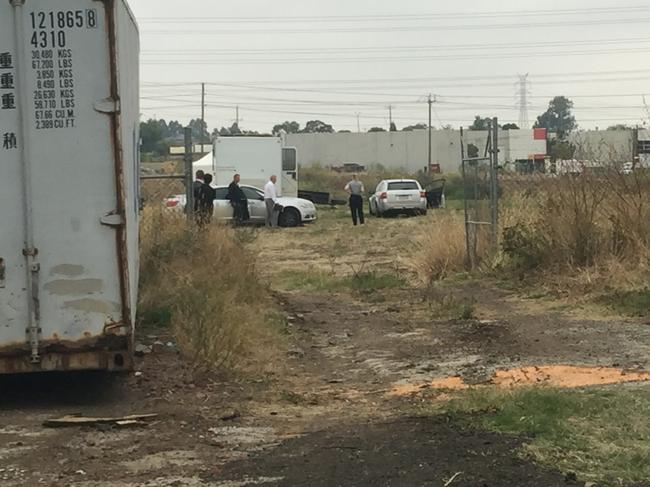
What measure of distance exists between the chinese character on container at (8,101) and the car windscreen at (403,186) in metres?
28.1

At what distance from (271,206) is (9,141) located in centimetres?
2172

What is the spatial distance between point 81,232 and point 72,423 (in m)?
1.35

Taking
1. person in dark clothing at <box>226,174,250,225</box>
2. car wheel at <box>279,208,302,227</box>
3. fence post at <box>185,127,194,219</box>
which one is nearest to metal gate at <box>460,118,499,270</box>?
fence post at <box>185,127,194,219</box>

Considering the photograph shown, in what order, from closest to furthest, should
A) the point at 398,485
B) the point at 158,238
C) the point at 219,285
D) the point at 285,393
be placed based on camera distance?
the point at 398,485, the point at 285,393, the point at 219,285, the point at 158,238

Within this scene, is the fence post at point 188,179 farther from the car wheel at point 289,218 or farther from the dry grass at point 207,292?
the car wheel at point 289,218

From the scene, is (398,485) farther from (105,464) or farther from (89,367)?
(89,367)

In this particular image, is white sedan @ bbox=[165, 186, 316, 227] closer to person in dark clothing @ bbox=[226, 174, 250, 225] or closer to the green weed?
person in dark clothing @ bbox=[226, 174, 250, 225]

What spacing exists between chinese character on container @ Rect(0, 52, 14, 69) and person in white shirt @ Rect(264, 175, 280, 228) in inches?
838

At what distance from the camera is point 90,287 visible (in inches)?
273

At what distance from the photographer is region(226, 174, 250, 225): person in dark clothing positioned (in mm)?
26711

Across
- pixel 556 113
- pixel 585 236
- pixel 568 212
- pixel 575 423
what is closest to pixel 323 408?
pixel 575 423

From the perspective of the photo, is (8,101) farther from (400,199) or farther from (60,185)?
(400,199)

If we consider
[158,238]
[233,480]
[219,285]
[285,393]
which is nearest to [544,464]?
[233,480]

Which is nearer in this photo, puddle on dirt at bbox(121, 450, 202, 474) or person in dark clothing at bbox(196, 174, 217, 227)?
puddle on dirt at bbox(121, 450, 202, 474)
